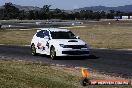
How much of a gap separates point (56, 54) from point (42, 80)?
9.03m

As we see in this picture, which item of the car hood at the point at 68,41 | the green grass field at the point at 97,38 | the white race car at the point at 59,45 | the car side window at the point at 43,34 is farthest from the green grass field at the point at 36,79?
the green grass field at the point at 97,38

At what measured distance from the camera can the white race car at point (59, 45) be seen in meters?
22.0

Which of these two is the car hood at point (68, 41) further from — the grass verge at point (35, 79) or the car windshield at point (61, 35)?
the grass verge at point (35, 79)

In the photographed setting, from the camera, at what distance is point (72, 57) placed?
23.3 metres

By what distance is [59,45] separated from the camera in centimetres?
2197

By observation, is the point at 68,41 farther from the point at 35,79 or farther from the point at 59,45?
the point at 35,79

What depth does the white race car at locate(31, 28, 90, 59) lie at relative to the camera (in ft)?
72.0

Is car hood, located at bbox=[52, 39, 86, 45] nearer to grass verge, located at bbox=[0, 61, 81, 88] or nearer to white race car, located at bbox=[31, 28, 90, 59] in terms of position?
white race car, located at bbox=[31, 28, 90, 59]

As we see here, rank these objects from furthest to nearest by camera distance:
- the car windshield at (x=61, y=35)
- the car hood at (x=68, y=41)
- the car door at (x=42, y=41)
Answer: the car door at (x=42, y=41) < the car windshield at (x=61, y=35) < the car hood at (x=68, y=41)

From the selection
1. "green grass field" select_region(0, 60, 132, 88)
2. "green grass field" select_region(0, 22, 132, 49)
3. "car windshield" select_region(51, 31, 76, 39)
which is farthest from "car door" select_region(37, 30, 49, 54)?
"green grass field" select_region(0, 22, 132, 49)

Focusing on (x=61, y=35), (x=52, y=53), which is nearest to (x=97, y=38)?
(x=61, y=35)

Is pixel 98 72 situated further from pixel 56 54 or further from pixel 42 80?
pixel 56 54

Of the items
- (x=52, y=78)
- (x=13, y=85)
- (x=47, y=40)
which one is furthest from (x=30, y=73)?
(x=47, y=40)

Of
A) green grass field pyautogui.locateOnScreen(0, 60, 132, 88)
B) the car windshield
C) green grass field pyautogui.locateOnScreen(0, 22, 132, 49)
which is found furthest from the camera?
green grass field pyautogui.locateOnScreen(0, 22, 132, 49)
